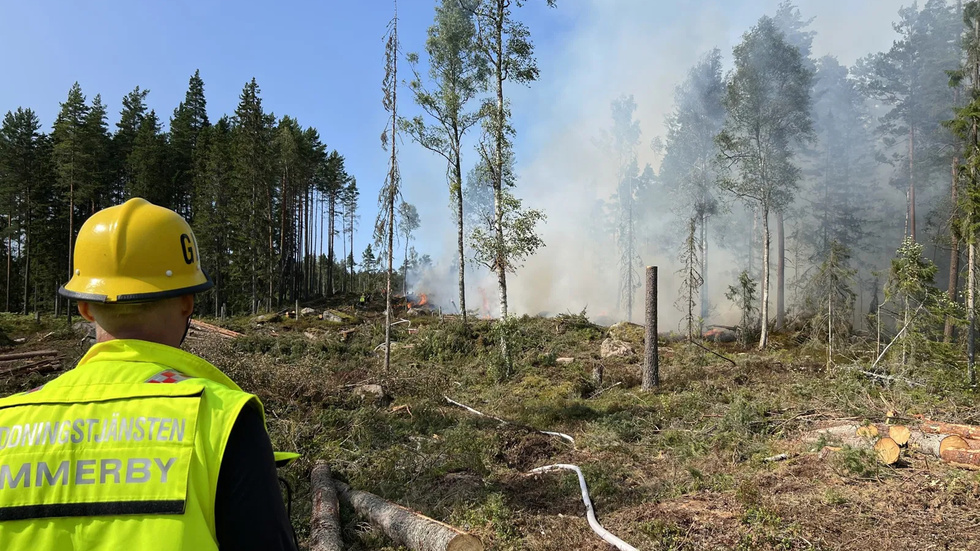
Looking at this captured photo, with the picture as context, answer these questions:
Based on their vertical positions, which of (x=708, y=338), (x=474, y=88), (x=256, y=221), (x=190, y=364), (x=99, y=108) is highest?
(x=99, y=108)

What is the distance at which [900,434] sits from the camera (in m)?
6.90

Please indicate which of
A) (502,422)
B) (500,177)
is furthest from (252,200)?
(502,422)

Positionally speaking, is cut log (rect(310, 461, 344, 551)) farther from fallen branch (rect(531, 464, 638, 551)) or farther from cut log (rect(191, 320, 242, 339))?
cut log (rect(191, 320, 242, 339))

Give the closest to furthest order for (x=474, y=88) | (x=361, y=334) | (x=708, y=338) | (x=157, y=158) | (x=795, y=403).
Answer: (x=795, y=403), (x=474, y=88), (x=361, y=334), (x=708, y=338), (x=157, y=158)

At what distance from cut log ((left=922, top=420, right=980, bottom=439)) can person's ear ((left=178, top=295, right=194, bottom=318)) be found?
888 centimetres

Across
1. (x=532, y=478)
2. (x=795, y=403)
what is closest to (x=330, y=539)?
(x=532, y=478)

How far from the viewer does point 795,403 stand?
970 centimetres

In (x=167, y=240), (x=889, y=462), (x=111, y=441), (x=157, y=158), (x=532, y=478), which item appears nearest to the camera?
(x=111, y=441)

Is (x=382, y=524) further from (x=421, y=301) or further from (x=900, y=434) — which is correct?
(x=421, y=301)

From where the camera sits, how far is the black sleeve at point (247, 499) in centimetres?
129

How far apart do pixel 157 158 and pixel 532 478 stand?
38.1 m

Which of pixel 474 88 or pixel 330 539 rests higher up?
pixel 474 88

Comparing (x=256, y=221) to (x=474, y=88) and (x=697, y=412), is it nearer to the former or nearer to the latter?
(x=474, y=88)

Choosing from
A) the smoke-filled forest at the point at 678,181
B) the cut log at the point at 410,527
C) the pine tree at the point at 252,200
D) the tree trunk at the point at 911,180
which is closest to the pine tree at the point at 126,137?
the smoke-filled forest at the point at 678,181
